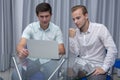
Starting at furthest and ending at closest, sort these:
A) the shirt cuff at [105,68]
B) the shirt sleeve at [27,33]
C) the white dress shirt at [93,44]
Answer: the shirt sleeve at [27,33] < the white dress shirt at [93,44] < the shirt cuff at [105,68]

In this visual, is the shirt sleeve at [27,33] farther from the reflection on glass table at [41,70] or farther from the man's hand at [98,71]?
the man's hand at [98,71]

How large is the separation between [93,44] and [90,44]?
3 centimetres

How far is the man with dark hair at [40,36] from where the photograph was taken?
2070mm

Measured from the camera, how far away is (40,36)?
9.07 feet

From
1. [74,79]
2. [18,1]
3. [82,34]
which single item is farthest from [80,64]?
[18,1]

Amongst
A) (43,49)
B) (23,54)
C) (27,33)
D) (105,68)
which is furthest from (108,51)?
(27,33)

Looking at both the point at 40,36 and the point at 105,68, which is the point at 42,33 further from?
the point at 105,68

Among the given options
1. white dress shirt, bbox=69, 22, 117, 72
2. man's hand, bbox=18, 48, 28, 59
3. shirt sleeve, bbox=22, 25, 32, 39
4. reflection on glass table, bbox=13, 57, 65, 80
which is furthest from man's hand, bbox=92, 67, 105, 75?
shirt sleeve, bbox=22, 25, 32, 39

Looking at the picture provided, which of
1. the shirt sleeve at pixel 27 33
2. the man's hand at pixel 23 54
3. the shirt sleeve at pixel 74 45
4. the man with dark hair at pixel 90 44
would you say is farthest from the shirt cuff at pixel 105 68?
the shirt sleeve at pixel 27 33

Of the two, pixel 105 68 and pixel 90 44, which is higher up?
pixel 90 44

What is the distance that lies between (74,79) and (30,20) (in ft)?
6.21

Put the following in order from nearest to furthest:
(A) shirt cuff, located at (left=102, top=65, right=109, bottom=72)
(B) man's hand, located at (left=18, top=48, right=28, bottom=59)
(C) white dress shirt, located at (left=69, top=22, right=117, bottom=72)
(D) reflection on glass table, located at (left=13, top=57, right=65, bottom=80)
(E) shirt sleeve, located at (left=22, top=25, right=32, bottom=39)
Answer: (D) reflection on glass table, located at (left=13, top=57, right=65, bottom=80) < (B) man's hand, located at (left=18, top=48, right=28, bottom=59) < (A) shirt cuff, located at (left=102, top=65, right=109, bottom=72) < (C) white dress shirt, located at (left=69, top=22, right=117, bottom=72) < (E) shirt sleeve, located at (left=22, top=25, right=32, bottom=39)

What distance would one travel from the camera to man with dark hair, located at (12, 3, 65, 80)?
2070 millimetres

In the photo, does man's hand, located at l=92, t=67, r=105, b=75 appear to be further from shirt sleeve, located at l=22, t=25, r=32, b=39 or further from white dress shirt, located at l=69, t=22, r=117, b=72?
shirt sleeve, located at l=22, t=25, r=32, b=39
